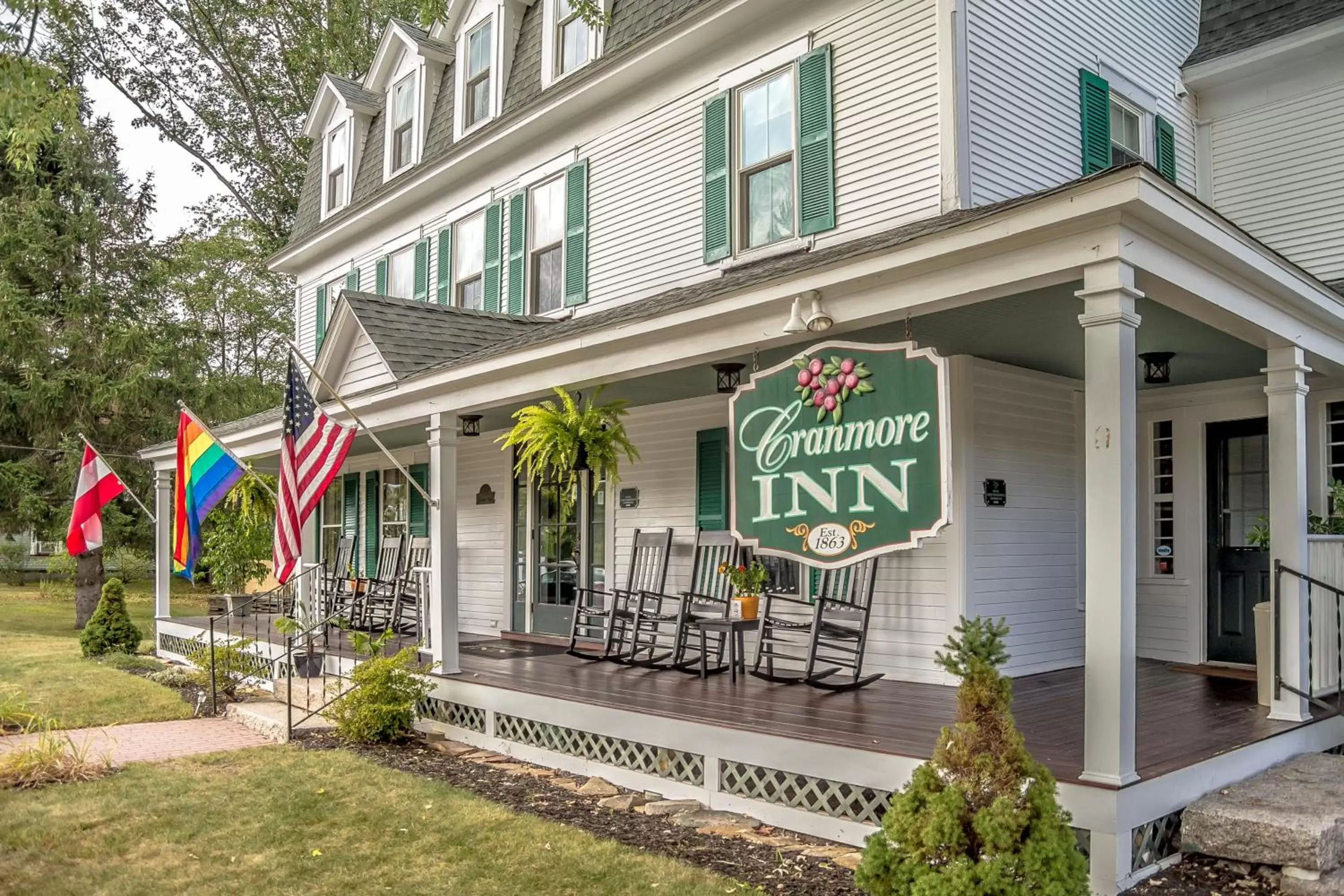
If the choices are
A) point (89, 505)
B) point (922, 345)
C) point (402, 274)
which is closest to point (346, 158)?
point (402, 274)

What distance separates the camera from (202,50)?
864 inches

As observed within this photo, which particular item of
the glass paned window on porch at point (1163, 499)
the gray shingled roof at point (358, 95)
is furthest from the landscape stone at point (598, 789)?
the gray shingled roof at point (358, 95)

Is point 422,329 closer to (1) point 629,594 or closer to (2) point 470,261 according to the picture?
(2) point 470,261

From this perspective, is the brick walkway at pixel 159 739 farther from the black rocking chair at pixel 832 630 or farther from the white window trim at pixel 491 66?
the white window trim at pixel 491 66

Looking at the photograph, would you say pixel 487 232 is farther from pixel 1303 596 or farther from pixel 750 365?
pixel 1303 596

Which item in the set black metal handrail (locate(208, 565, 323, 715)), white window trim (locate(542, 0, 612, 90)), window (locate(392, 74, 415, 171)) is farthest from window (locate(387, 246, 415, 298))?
black metal handrail (locate(208, 565, 323, 715))

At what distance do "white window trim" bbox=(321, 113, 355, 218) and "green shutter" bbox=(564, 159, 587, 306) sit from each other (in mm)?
5249

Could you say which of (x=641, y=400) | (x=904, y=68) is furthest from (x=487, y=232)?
(x=904, y=68)

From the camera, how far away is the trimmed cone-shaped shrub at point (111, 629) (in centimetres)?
1322

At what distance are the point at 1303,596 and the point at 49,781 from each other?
7.47m

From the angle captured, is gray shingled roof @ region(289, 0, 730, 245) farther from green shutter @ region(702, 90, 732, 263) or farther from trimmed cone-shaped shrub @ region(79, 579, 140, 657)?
trimmed cone-shaped shrub @ region(79, 579, 140, 657)

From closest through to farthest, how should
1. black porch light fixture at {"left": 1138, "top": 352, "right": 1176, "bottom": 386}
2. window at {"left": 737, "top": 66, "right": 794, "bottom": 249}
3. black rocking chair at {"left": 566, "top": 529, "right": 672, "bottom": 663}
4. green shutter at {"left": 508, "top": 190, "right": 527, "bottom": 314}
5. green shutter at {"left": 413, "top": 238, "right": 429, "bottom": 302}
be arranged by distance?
black porch light fixture at {"left": 1138, "top": 352, "right": 1176, "bottom": 386} < window at {"left": 737, "top": 66, "right": 794, "bottom": 249} < black rocking chair at {"left": 566, "top": 529, "right": 672, "bottom": 663} < green shutter at {"left": 508, "top": 190, "right": 527, "bottom": 314} < green shutter at {"left": 413, "top": 238, "right": 429, "bottom": 302}

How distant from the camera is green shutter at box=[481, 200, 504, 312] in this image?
10.8 meters

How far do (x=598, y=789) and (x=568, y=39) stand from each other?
723cm
